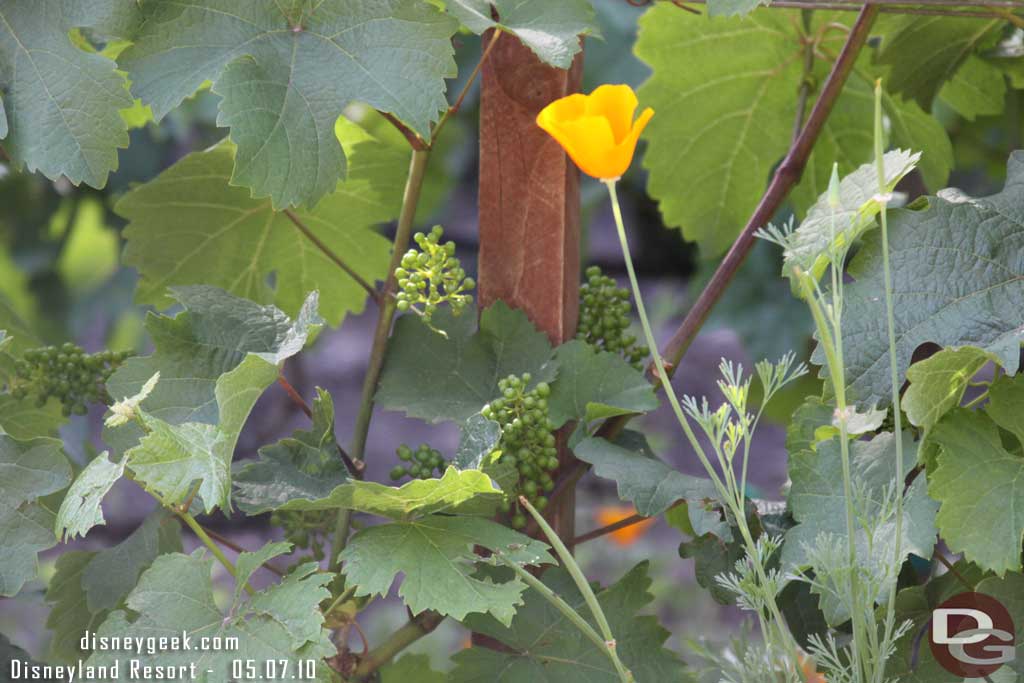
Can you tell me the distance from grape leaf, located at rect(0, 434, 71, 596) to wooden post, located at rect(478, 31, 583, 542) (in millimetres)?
371

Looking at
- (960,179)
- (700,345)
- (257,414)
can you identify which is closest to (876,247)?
(960,179)

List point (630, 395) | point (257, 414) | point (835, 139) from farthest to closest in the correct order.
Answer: point (257, 414), point (835, 139), point (630, 395)

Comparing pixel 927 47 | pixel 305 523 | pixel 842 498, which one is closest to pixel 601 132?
pixel 842 498

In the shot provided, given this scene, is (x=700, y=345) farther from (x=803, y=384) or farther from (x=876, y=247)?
(x=876, y=247)

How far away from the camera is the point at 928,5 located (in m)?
0.89

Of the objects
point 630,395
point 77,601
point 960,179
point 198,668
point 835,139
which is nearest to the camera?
point 198,668

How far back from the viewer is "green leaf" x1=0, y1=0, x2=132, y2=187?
796mm

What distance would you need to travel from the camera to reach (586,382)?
896 mm

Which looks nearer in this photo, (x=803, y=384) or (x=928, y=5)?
(x=928, y=5)

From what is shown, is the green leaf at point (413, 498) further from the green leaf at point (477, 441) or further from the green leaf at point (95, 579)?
the green leaf at point (95, 579)

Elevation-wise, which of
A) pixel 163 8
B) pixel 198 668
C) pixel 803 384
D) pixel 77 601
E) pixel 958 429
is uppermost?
pixel 163 8

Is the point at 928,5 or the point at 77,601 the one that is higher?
the point at 928,5

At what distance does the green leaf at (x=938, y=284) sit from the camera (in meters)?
0.78

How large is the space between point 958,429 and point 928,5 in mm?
356
